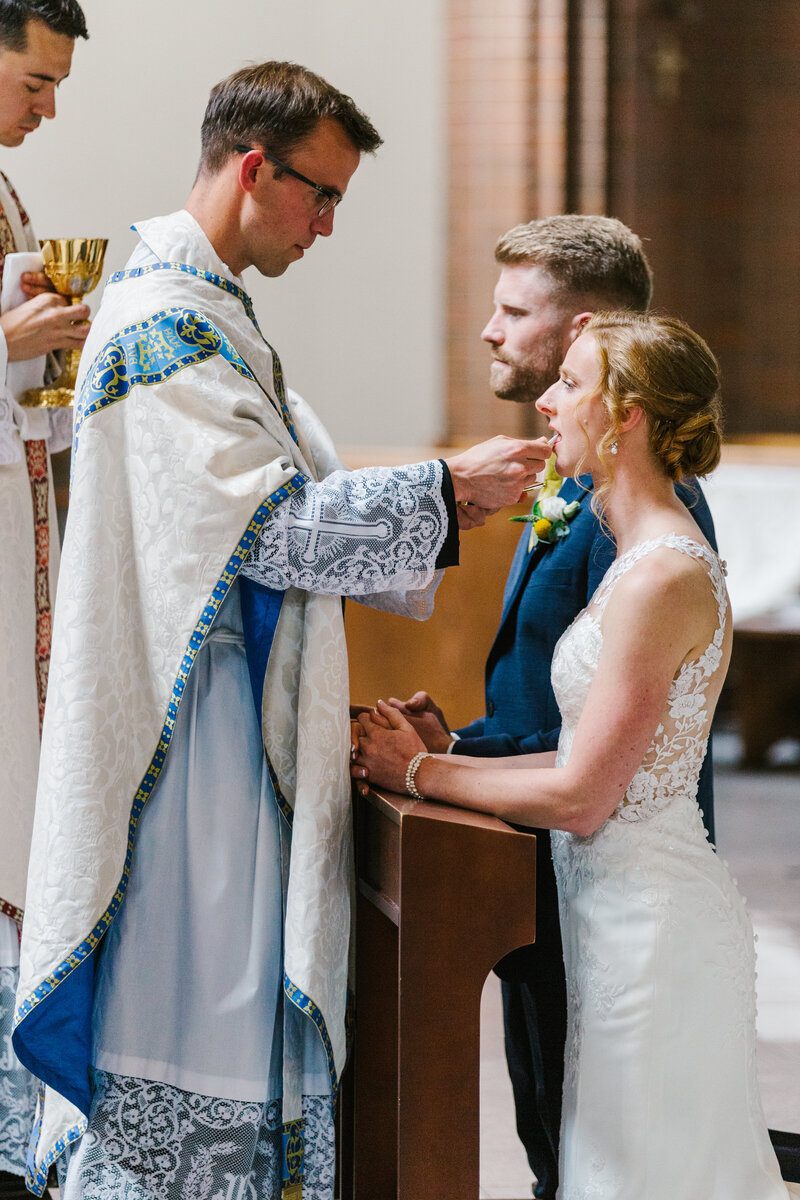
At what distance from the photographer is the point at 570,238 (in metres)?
2.60

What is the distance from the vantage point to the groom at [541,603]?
238 cm

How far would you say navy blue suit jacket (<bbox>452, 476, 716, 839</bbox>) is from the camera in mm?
2373

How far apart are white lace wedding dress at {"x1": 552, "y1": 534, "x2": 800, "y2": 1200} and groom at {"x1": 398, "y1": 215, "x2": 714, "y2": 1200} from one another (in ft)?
1.00

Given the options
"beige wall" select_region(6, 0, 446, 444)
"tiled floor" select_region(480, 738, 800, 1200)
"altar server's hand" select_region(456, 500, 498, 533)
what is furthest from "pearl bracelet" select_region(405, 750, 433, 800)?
"beige wall" select_region(6, 0, 446, 444)

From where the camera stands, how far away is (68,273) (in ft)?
8.88

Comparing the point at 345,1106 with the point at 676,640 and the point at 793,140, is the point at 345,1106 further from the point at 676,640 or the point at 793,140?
the point at 793,140

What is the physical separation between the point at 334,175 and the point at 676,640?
3.10 ft

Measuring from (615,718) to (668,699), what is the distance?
12cm

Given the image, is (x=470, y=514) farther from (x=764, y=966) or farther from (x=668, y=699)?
(x=764, y=966)

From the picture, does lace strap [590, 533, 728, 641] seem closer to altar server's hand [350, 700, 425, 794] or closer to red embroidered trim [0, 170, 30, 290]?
altar server's hand [350, 700, 425, 794]

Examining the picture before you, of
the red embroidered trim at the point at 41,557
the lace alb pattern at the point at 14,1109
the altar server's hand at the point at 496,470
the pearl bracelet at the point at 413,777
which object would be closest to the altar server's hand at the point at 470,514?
the altar server's hand at the point at 496,470

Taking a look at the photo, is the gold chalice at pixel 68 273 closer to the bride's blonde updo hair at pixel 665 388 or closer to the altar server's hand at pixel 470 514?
the altar server's hand at pixel 470 514

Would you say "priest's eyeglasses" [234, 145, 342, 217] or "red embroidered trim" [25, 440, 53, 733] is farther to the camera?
"red embroidered trim" [25, 440, 53, 733]

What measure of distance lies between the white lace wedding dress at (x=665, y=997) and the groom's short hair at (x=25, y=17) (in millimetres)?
1594
